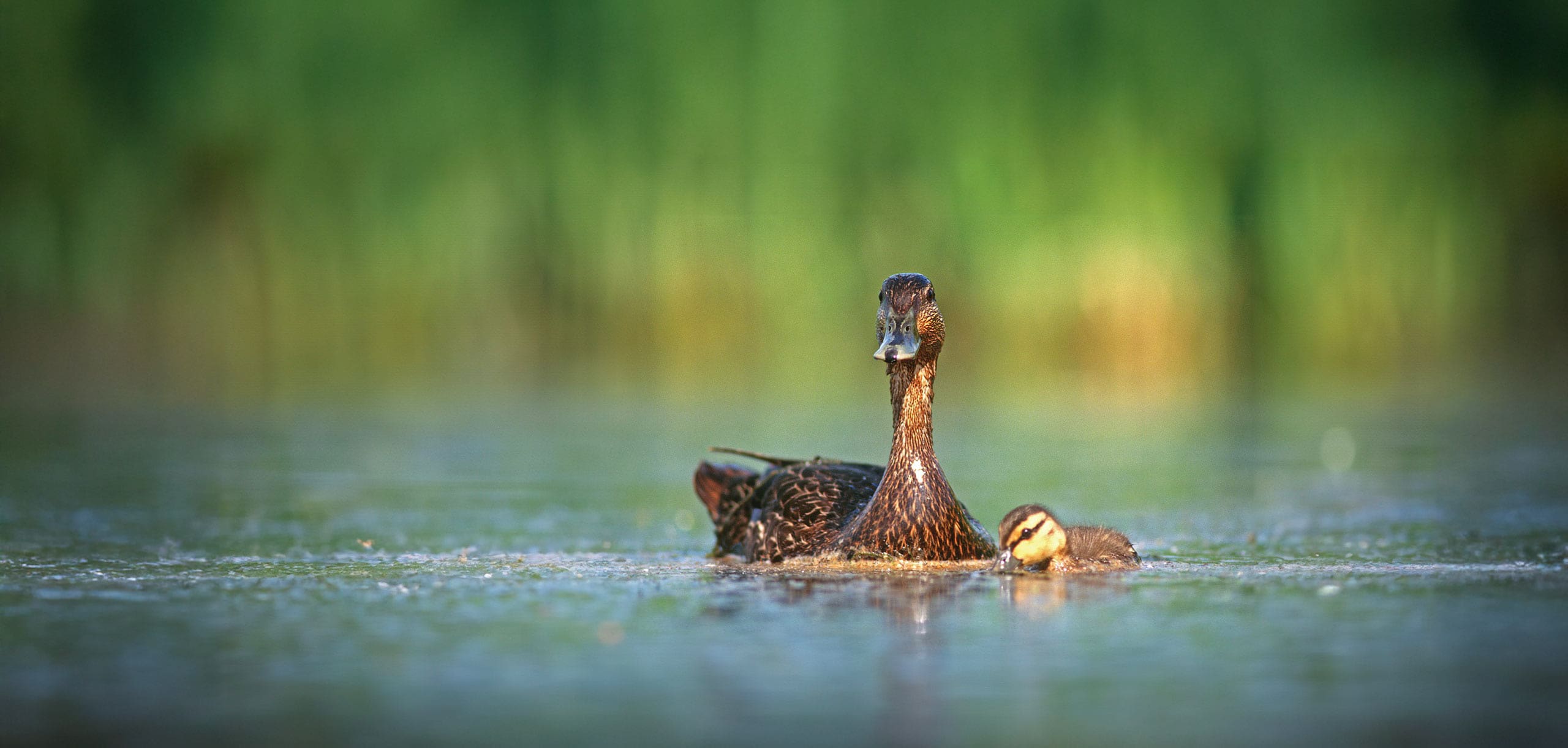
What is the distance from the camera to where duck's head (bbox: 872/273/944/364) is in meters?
7.32

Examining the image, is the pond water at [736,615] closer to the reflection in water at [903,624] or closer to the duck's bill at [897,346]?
the reflection in water at [903,624]

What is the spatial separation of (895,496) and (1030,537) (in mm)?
636

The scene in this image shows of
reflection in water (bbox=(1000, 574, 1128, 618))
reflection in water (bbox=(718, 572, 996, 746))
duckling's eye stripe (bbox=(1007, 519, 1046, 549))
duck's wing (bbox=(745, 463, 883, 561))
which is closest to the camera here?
reflection in water (bbox=(718, 572, 996, 746))

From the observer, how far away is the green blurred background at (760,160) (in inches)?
779

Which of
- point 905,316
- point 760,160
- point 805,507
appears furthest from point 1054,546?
point 760,160

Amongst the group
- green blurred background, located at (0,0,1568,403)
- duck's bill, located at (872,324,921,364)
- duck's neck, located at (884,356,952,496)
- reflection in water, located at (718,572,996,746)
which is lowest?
reflection in water, located at (718,572,996,746)

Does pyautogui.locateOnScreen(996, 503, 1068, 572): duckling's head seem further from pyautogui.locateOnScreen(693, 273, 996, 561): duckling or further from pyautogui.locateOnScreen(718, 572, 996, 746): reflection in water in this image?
pyautogui.locateOnScreen(693, 273, 996, 561): duckling

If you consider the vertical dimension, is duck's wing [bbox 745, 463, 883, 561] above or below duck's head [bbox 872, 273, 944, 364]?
below

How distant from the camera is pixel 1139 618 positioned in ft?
18.9

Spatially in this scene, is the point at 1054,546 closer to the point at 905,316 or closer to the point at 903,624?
the point at 905,316

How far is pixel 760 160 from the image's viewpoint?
67.3 ft

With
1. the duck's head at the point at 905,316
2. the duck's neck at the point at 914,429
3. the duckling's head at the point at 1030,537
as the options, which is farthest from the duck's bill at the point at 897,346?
the duckling's head at the point at 1030,537

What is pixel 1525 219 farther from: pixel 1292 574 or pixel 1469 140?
pixel 1292 574

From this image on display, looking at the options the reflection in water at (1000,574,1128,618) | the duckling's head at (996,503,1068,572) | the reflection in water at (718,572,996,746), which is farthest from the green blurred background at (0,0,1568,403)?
the reflection in water at (718,572,996,746)
